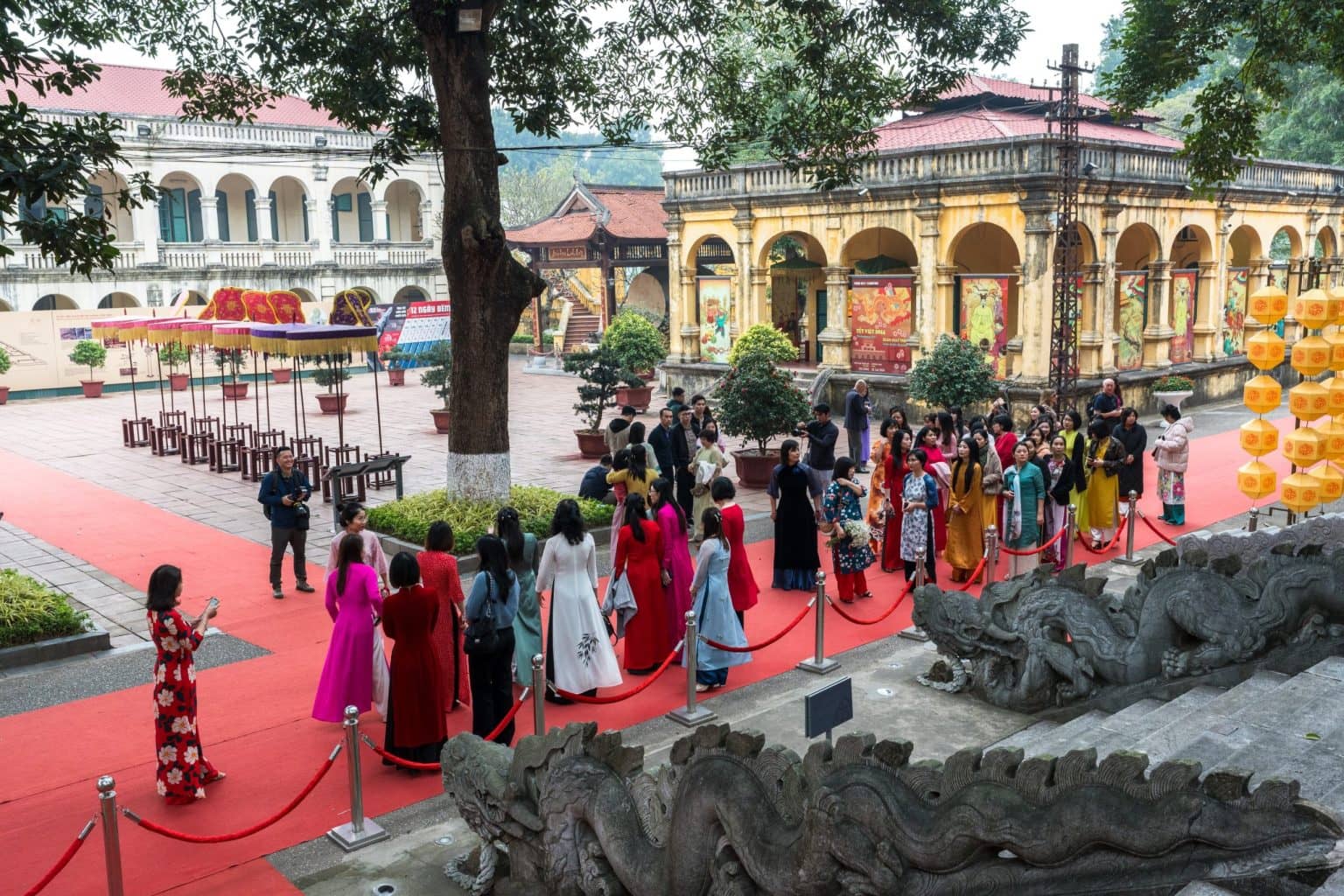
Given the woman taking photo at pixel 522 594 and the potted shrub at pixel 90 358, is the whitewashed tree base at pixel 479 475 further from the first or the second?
the potted shrub at pixel 90 358

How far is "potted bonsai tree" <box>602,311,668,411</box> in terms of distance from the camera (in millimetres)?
25484

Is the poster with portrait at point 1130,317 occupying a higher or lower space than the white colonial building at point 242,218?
lower

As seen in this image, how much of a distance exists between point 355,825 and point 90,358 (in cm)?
2769

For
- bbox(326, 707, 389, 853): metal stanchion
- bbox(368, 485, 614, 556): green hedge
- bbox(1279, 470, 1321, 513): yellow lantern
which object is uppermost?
bbox(1279, 470, 1321, 513): yellow lantern

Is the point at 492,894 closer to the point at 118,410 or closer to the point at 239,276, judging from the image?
the point at 118,410

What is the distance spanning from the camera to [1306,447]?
10.8m

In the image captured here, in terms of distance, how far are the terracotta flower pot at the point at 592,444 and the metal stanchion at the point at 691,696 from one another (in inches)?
425

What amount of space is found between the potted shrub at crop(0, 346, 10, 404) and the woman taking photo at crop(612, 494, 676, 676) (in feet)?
82.8

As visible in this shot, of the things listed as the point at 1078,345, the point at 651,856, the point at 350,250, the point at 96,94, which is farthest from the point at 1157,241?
the point at 96,94

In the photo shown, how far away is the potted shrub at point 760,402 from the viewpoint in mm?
15219

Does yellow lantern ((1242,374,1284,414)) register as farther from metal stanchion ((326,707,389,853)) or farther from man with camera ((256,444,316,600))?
man with camera ((256,444,316,600))

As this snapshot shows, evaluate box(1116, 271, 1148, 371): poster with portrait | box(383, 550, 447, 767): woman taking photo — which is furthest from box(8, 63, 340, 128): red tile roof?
box(383, 550, 447, 767): woman taking photo

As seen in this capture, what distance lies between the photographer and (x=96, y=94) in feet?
117

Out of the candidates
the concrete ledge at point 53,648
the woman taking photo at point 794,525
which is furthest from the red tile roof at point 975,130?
the concrete ledge at point 53,648
